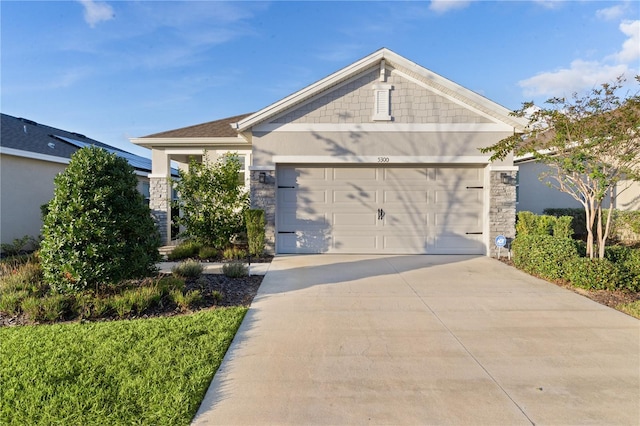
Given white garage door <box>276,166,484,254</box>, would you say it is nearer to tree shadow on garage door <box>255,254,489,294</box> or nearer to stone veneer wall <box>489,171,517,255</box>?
stone veneer wall <box>489,171,517,255</box>

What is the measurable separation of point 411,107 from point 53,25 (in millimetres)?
9220

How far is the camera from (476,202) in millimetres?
8805

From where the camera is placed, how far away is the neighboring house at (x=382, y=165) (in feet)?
27.7

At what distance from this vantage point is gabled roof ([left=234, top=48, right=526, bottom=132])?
8.15 m

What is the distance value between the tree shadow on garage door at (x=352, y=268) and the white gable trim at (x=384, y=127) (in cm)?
345

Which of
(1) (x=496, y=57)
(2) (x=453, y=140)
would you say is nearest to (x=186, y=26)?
(2) (x=453, y=140)

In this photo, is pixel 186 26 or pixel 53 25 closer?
pixel 53 25

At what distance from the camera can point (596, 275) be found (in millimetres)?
5559

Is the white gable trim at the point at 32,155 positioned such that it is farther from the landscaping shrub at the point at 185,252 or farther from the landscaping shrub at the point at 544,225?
the landscaping shrub at the point at 544,225

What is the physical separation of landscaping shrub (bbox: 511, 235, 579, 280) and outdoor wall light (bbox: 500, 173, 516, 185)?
1754 millimetres

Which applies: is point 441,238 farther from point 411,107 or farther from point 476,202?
point 411,107

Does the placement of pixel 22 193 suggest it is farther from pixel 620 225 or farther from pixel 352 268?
pixel 620 225

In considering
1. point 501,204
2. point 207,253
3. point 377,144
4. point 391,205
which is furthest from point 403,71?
point 207,253

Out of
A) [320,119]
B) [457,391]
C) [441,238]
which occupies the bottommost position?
[457,391]
